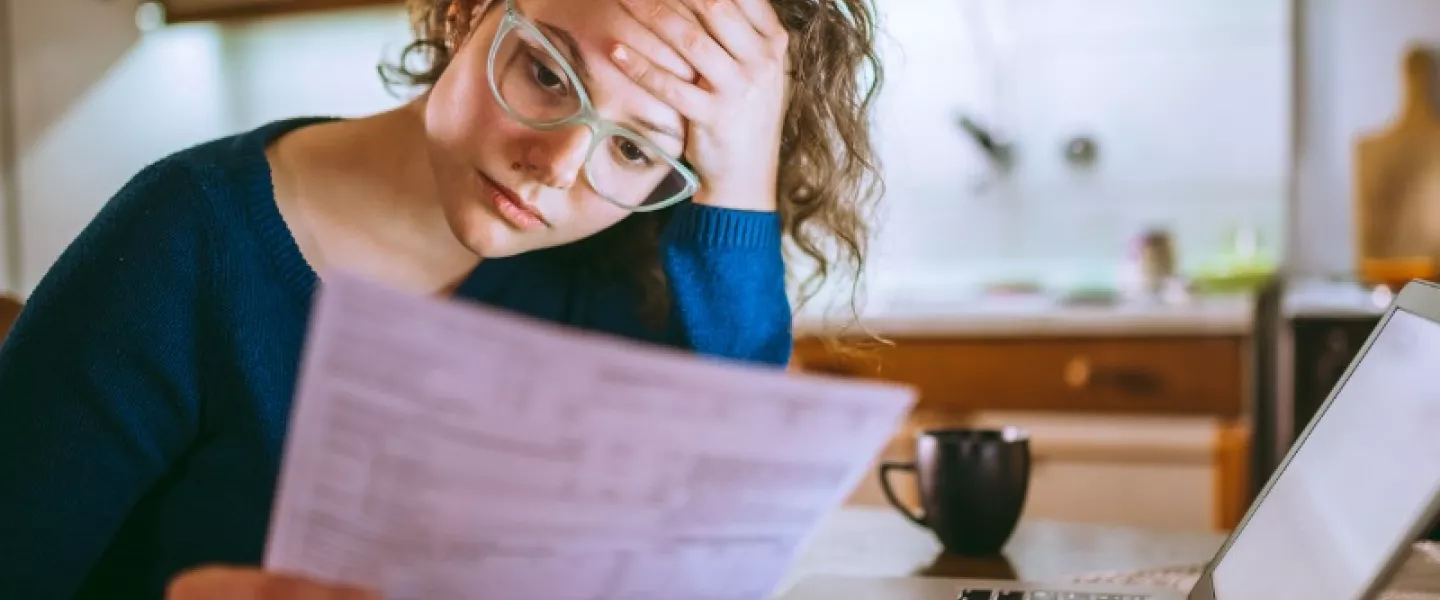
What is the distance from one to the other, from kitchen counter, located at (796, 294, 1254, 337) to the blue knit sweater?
1.23m

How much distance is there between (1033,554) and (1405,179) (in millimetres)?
1999

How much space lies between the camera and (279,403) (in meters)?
0.89

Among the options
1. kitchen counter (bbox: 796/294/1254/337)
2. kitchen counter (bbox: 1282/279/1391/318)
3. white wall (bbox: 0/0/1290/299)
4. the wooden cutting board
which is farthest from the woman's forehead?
the wooden cutting board

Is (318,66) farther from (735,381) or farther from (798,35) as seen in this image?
(735,381)

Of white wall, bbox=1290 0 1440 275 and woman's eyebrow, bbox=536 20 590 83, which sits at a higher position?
woman's eyebrow, bbox=536 20 590 83

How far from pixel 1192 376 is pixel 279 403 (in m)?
1.69

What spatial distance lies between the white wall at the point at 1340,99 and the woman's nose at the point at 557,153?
2249 mm

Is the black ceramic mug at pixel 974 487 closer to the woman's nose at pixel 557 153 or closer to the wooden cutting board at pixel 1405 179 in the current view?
the woman's nose at pixel 557 153

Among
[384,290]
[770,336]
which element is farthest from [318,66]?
[384,290]

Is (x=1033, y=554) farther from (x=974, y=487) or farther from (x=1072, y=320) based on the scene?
(x=1072, y=320)

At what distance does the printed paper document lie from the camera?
0.44 m

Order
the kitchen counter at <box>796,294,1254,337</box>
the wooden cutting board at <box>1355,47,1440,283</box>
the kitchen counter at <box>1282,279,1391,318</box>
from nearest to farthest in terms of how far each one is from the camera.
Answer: the kitchen counter at <box>1282,279,1391,318</box> < the kitchen counter at <box>796,294,1254,337</box> < the wooden cutting board at <box>1355,47,1440,283</box>

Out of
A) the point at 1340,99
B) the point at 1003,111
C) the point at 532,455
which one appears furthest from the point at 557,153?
the point at 1340,99

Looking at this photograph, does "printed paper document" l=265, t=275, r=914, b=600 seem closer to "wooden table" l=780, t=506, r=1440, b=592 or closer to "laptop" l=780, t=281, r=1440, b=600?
"laptop" l=780, t=281, r=1440, b=600
